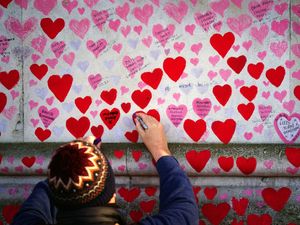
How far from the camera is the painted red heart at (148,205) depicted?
8.23ft

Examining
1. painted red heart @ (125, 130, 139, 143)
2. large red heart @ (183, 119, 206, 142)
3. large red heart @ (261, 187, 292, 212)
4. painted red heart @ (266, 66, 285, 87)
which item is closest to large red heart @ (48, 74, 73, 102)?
painted red heart @ (125, 130, 139, 143)

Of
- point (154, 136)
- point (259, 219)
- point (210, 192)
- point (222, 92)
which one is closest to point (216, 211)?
point (210, 192)

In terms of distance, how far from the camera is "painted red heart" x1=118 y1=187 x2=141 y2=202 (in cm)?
253

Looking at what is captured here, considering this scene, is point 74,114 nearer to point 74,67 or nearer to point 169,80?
point 74,67

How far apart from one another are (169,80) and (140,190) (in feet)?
2.66

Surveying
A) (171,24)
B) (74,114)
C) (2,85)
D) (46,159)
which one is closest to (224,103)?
(171,24)

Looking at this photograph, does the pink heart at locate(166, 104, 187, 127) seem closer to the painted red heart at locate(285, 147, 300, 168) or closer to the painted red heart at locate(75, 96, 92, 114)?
the painted red heart at locate(75, 96, 92, 114)

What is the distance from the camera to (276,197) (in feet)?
7.97

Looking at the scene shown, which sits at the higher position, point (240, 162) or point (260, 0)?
point (260, 0)

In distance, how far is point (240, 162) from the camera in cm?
235

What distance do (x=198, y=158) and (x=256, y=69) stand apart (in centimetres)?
74

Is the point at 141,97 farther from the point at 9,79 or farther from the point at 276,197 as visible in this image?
the point at 276,197

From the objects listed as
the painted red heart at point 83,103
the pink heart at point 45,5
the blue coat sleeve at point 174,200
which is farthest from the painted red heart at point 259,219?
the pink heart at point 45,5

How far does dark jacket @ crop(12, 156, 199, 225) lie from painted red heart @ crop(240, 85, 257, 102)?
86 cm
